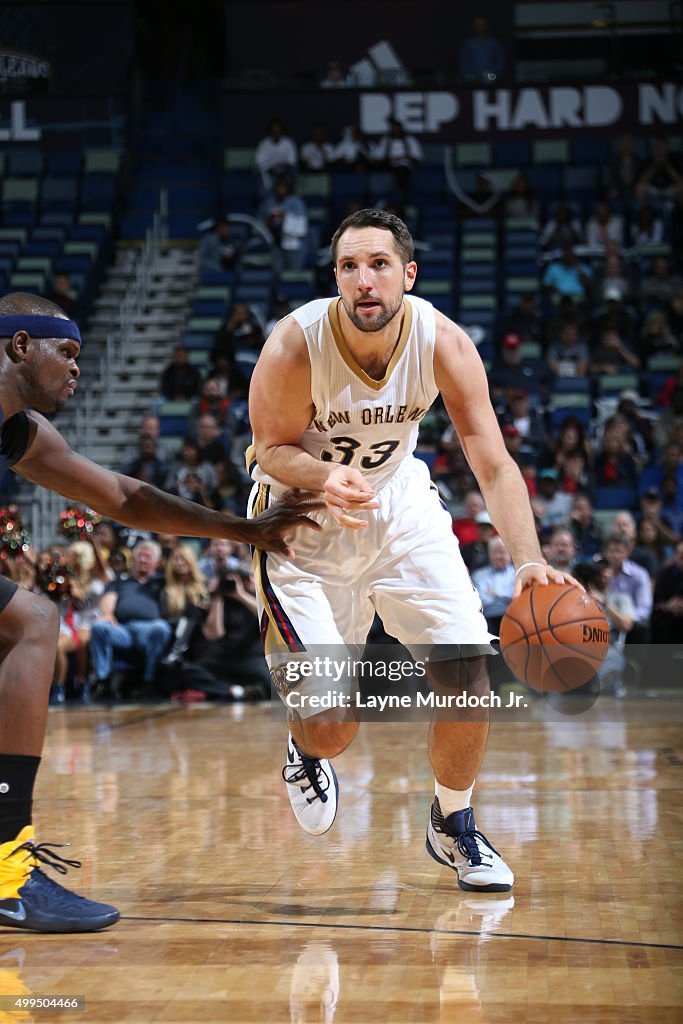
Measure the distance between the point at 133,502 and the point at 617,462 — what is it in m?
8.28

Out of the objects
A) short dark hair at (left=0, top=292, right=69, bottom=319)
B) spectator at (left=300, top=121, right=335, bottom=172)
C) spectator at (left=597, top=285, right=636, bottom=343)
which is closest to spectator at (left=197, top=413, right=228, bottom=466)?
spectator at (left=597, top=285, right=636, bottom=343)

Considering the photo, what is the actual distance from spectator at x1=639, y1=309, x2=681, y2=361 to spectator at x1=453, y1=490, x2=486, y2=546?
3.73 metres

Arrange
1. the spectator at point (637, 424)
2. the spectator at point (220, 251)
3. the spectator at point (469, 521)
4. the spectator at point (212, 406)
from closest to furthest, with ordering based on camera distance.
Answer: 1. the spectator at point (469, 521)
2. the spectator at point (637, 424)
3. the spectator at point (212, 406)
4. the spectator at point (220, 251)

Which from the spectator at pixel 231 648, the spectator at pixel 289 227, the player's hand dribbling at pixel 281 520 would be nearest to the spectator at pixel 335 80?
the spectator at pixel 289 227

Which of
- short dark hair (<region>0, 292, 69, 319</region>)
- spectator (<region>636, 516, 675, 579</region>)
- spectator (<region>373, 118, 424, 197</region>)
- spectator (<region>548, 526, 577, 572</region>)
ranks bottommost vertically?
short dark hair (<region>0, 292, 69, 319</region>)

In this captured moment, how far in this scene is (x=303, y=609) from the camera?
3875mm

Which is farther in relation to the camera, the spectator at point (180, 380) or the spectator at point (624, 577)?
the spectator at point (180, 380)

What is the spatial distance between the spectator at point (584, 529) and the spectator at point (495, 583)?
104cm

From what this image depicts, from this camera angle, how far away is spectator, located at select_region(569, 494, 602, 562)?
33.2ft

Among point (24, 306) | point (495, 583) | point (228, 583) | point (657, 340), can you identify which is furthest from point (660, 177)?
point (24, 306)

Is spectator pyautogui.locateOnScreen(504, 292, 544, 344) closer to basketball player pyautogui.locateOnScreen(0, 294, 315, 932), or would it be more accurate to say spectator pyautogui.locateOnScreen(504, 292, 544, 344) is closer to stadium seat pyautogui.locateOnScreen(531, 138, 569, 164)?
stadium seat pyautogui.locateOnScreen(531, 138, 569, 164)

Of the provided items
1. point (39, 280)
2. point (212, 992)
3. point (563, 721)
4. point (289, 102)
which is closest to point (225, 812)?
point (212, 992)

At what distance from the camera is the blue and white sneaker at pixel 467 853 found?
355 cm

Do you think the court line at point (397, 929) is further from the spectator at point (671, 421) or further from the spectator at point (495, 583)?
the spectator at point (671, 421)
